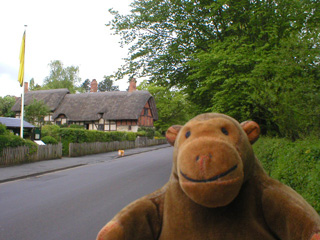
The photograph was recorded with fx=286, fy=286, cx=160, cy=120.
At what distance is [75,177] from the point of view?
1202cm

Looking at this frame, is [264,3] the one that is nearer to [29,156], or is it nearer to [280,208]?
[280,208]

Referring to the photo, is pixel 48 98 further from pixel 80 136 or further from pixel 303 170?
pixel 303 170

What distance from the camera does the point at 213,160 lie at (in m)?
1.42

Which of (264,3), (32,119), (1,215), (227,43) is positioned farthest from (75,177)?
(32,119)

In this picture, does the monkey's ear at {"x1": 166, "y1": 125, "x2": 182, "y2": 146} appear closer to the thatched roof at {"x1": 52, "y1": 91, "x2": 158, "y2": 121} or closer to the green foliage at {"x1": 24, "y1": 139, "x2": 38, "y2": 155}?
A: the green foliage at {"x1": 24, "y1": 139, "x2": 38, "y2": 155}

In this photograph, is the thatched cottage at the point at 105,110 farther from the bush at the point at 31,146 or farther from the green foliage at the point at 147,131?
the bush at the point at 31,146

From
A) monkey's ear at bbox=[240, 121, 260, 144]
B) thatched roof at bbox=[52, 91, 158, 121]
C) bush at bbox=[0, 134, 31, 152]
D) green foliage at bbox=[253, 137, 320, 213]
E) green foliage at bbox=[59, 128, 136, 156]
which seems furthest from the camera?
thatched roof at bbox=[52, 91, 158, 121]

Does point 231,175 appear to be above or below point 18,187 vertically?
above

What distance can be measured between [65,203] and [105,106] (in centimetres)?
3495

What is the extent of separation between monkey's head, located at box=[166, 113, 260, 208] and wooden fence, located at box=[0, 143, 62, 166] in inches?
597

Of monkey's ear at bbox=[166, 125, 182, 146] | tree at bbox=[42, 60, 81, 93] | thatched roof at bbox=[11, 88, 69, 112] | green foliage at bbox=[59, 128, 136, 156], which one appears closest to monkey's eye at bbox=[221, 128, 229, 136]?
monkey's ear at bbox=[166, 125, 182, 146]

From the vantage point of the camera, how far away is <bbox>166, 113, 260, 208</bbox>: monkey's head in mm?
1400

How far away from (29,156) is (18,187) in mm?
6905

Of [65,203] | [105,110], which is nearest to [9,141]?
[65,203]
